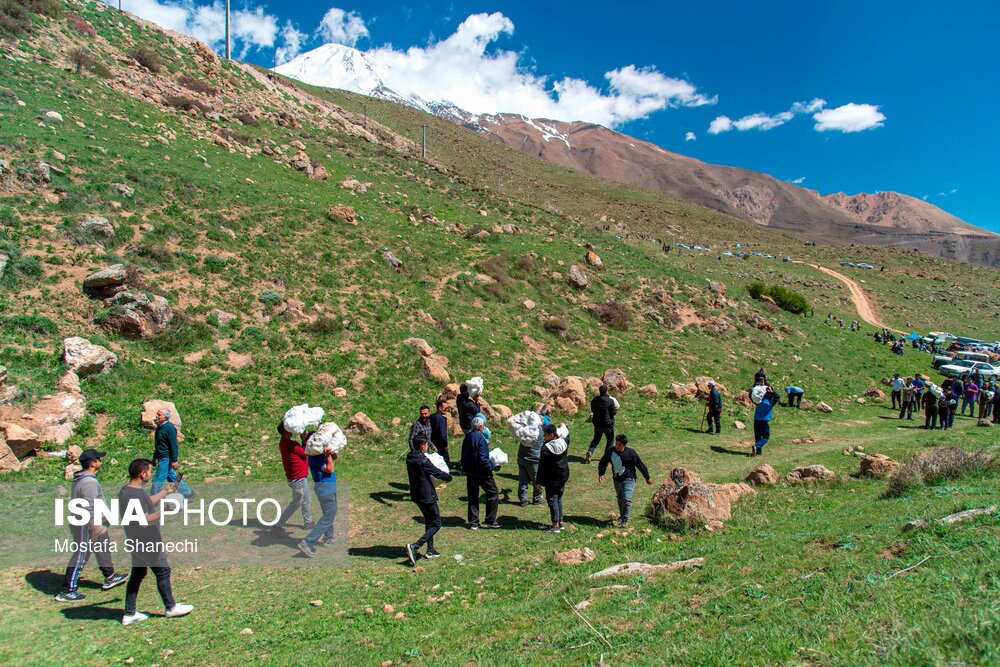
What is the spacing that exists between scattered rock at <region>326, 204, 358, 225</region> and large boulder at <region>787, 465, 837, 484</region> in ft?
74.3

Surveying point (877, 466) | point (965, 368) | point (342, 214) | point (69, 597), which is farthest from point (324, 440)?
point (965, 368)

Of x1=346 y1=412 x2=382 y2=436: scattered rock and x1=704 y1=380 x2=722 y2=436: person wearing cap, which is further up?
x1=704 y1=380 x2=722 y2=436: person wearing cap

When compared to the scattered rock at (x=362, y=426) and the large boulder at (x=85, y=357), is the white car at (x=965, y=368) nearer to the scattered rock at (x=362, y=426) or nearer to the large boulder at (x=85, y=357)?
the scattered rock at (x=362, y=426)

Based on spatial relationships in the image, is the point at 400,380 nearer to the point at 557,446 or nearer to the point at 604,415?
the point at 604,415

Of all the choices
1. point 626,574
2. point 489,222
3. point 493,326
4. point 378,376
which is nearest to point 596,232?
point 489,222

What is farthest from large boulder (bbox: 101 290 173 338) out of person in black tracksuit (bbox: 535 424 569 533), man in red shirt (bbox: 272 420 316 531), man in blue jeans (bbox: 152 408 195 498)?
person in black tracksuit (bbox: 535 424 569 533)

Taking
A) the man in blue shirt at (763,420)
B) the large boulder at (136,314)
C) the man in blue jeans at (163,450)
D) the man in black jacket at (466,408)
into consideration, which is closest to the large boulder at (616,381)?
the man in blue shirt at (763,420)

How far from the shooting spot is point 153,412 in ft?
40.0

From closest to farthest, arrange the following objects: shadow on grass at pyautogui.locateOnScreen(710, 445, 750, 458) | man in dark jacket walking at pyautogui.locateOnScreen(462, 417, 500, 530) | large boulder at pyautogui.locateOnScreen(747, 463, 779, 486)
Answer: man in dark jacket walking at pyautogui.locateOnScreen(462, 417, 500, 530) < large boulder at pyautogui.locateOnScreen(747, 463, 779, 486) < shadow on grass at pyautogui.locateOnScreen(710, 445, 750, 458)

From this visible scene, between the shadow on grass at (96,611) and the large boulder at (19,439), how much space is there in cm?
592

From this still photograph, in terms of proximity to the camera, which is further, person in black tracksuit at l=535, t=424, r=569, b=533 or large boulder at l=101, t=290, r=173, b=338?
large boulder at l=101, t=290, r=173, b=338

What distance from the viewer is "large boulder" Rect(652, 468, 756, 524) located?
891 cm

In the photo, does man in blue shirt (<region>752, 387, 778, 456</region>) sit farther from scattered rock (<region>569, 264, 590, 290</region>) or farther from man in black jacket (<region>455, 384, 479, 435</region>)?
scattered rock (<region>569, 264, 590, 290</region>)

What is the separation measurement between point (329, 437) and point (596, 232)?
40.1 metres
